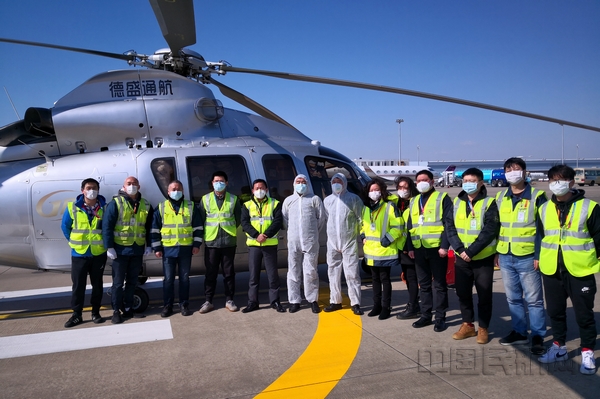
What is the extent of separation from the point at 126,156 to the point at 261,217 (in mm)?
2250

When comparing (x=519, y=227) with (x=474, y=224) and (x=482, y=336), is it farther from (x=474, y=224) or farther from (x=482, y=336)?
(x=482, y=336)

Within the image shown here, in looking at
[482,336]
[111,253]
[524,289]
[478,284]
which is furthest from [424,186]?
[111,253]

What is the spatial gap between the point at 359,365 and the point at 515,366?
1.51 metres

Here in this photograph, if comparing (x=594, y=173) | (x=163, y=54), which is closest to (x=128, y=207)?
(x=163, y=54)

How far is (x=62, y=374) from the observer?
13.9ft

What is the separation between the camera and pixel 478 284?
189 inches

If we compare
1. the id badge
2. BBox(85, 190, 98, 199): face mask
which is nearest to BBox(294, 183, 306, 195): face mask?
the id badge

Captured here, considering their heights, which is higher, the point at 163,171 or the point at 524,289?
the point at 163,171

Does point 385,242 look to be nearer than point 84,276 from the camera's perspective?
Yes

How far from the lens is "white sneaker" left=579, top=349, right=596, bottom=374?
3.93 m

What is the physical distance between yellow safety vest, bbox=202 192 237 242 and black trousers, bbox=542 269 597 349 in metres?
3.97

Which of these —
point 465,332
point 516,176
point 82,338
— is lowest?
point 465,332

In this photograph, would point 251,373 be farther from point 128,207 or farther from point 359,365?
point 128,207

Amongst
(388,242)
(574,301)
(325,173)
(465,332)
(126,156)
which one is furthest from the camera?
(325,173)
